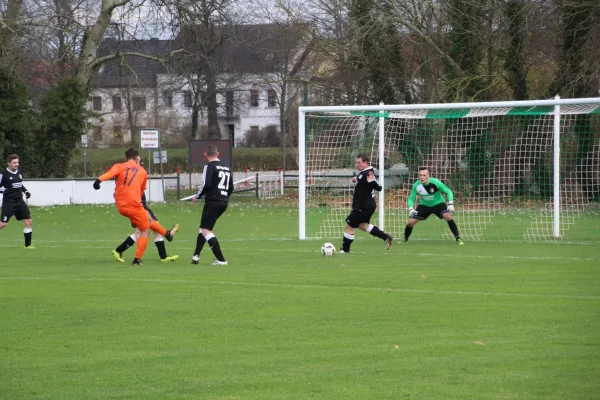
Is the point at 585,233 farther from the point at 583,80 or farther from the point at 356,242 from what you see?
the point at 583,80

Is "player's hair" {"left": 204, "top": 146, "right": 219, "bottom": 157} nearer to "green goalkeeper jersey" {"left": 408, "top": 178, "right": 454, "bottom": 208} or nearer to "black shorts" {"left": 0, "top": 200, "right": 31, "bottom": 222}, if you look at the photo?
"green goalkeeper jersey" {"left": 408, "top": 178, "right": 454, "bottom": 208}

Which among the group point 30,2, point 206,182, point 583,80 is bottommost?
point 206,182

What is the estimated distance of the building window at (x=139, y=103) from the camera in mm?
66250

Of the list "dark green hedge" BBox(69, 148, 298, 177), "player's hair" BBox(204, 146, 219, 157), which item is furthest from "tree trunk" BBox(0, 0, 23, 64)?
"dark green hedge" BBox(69, 148, 298, 177)

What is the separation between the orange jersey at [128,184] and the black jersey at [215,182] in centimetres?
112

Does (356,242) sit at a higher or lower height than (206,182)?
lower

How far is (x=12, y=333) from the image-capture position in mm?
9227

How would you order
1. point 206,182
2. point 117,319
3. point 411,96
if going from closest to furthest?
1. point 117,319
2. point 206,182
3. point 411,96

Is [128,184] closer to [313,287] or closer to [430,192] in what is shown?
[313,287]

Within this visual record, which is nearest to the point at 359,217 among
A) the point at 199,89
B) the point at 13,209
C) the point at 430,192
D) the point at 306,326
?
the point at 430,192

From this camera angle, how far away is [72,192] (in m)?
38.2

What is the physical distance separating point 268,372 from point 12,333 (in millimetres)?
3115

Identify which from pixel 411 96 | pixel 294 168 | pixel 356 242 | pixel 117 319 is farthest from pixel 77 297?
pixel 294 168

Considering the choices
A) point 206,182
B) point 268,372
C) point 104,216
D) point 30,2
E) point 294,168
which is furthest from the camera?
point 294,168
